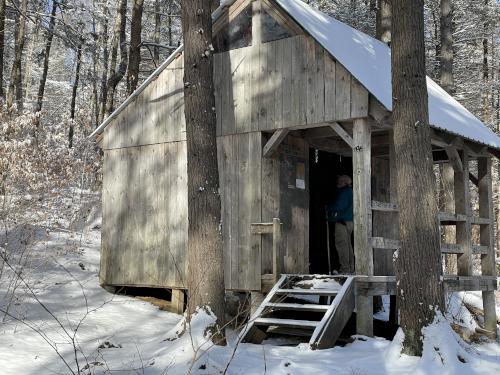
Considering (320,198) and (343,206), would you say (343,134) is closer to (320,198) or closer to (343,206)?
(343,206)

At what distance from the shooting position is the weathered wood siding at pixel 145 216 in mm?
11203

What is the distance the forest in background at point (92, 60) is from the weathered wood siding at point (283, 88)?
4.37 m

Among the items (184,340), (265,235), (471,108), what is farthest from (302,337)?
(471,108)

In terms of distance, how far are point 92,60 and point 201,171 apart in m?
16.8

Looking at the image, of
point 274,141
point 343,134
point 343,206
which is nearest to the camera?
point 343,134

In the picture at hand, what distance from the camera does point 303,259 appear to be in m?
10.8

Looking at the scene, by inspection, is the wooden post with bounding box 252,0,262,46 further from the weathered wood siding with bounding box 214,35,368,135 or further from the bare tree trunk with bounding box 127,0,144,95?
the bare tree trunk with bounding box 127,0,144,95

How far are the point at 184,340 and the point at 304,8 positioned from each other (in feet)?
23.3

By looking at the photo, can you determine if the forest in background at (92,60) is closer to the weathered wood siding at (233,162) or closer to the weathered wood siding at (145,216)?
the weathered wood siding at (145,216)

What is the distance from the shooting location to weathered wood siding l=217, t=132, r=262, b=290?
Result: 10203 mm

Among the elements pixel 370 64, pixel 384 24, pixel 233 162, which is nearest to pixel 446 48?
pixel 384 24

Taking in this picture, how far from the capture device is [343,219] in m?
11.4

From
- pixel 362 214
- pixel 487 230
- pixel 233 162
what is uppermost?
pixel 233 162

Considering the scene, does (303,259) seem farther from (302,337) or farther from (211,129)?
(211,129)
